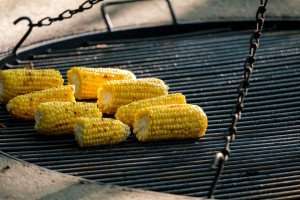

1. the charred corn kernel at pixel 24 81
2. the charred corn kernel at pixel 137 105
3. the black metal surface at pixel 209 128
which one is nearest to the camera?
the black metal surface at pixel 209 128

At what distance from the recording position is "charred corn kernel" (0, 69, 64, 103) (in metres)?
4.71

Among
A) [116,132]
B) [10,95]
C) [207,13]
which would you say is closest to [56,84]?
[10,95]

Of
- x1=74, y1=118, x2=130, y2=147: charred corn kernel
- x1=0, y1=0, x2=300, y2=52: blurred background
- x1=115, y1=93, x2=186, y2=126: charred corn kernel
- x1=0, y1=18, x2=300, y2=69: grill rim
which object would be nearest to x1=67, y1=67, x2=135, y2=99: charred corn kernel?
x1=115, y1=93, x2=186, y2=126: charred corn kernel

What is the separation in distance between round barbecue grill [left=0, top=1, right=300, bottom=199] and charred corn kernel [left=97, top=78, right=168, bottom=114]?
28 cm

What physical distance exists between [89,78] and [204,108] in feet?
2.12

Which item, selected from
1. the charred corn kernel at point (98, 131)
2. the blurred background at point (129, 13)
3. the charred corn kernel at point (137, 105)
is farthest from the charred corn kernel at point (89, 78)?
the blurred background at point (129, 13)

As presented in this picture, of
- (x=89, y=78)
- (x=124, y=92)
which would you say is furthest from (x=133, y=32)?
(x=124, y=92)

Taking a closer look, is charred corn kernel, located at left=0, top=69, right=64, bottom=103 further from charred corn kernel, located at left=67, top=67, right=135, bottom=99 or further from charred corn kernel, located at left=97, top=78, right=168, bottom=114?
charred corn kernel, located at left=97, top=78, right=168, bottom=114

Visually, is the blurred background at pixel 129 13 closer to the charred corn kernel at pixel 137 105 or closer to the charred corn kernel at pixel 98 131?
the charred corn kernel at pixel 137 105

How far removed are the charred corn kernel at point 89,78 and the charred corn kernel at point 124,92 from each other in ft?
0.40

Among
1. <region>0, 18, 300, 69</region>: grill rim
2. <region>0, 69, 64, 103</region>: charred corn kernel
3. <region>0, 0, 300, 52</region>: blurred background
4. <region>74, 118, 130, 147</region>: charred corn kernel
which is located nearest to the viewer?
<region>74, 118, 130, 147</region>: charred corn kernel

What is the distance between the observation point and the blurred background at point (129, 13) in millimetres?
5684

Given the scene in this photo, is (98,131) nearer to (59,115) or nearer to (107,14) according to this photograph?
(59,115)

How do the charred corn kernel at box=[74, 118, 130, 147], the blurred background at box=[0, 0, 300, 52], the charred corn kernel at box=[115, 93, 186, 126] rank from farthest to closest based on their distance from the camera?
the blurred background at box=[0, 0, 300, 52]
the charred corn kernel at box=[115, 93, 186, 126]
the charred corn kernel at box=[74, 118, 130, 147]
